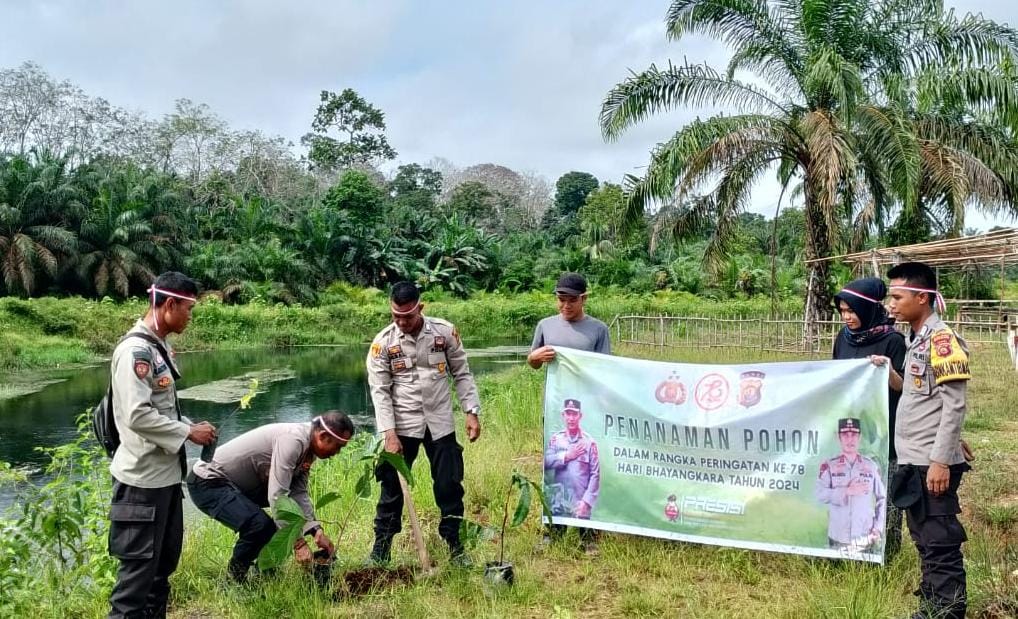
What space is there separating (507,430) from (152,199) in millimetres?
23083

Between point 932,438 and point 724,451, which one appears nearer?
point 932,438

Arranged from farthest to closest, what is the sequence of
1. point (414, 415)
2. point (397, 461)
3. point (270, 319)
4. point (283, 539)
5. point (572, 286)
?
point (270, 319) < point (572, 286) < point (414, 415) < point (397, 461) < point (283, 539)

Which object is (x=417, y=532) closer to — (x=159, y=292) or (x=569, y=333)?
(x=569, y=333)

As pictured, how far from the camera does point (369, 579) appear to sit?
132 inches

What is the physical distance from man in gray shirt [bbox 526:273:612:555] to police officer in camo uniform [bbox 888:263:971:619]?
1.54 meters

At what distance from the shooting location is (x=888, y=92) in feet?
35.9

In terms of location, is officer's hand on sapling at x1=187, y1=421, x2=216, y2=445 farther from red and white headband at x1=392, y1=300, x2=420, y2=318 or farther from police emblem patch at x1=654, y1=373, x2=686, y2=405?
police emblem patch at x1=654, y1=373, x2=686, y2=405

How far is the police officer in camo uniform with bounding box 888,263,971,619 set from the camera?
267cm

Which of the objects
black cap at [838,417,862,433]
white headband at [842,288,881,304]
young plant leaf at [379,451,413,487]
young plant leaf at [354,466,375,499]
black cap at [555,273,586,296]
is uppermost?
black cap at [555,273,586,296]

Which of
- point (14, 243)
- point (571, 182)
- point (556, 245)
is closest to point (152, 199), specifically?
point (14, 243)

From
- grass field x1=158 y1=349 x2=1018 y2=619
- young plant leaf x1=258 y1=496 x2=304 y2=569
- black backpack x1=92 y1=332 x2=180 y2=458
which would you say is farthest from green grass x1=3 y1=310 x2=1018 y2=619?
black backpack x1=92 y1=332 x2=180 y2=458

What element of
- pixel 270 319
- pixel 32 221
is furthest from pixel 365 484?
pixel 32 221

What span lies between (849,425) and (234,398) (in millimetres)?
11580

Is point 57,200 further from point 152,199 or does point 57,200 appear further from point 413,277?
point 413,277
